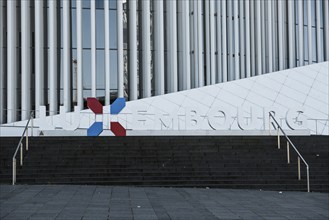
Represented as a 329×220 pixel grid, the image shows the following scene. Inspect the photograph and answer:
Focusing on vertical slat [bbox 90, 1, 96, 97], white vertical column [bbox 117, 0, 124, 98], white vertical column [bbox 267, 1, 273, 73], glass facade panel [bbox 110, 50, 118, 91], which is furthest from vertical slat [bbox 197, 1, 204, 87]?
vertical slat [bbox 90, 1, 96, 97]

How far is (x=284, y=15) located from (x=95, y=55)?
48.2 feet

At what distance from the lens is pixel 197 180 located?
1517cm

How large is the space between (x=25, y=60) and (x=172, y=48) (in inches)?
343

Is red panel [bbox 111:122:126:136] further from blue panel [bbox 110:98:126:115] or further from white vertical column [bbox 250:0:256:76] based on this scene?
white vertical column [bbox 250:0:256:76]

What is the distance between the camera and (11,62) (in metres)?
28.9

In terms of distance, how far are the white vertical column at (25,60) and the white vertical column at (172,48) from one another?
838cm

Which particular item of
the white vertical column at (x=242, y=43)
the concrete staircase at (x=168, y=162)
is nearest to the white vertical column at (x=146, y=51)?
the white vertical column at (x=242, y=43)

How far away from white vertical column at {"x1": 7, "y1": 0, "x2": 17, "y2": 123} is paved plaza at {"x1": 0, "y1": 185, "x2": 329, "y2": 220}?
15.6 m

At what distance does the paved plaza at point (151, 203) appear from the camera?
9.41 meters

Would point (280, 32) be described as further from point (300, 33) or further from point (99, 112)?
point (99, 112)

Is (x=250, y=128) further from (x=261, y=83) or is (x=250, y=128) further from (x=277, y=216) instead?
(x=277, y=216)

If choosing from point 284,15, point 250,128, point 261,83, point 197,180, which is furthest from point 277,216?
point 284,15

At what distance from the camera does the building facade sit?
2928cm

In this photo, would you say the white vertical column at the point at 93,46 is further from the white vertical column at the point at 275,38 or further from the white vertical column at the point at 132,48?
the white vertical column at the point at 275,38
